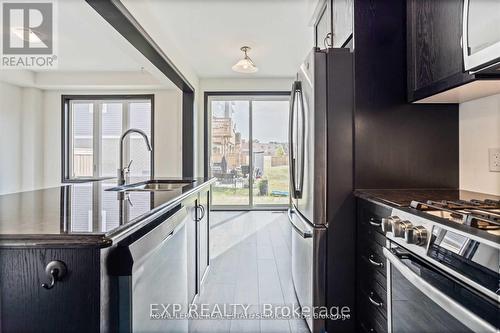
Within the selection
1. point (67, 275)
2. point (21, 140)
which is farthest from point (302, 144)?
point (21, 140)

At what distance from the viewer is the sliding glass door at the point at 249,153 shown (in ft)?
19.7

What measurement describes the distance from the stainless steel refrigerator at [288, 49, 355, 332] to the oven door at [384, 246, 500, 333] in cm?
52

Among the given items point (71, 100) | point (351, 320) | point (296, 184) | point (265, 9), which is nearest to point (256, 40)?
point (265, 9)

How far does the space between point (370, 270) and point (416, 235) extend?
57 cm

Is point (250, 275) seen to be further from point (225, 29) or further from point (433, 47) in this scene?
point (225, 29)

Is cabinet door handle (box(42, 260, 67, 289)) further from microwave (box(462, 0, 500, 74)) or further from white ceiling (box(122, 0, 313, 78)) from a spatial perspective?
white ceiling (box(122, 0, 313, 78))

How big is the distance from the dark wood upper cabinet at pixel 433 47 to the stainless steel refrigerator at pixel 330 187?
0.35 meters

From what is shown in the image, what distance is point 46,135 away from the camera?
5691mm

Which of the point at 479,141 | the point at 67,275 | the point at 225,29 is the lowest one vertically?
the point at 67,275

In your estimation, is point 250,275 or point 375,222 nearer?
point 375,222

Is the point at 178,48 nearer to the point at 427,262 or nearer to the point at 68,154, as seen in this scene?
the point at 68,154

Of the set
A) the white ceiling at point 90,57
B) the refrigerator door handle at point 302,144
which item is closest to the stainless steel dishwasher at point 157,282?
the refrigerator door handle at point 302,144

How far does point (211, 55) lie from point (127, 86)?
191cm

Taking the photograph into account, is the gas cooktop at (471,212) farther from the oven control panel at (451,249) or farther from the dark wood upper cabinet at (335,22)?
the dark wood upper cabinet at (335,22)
